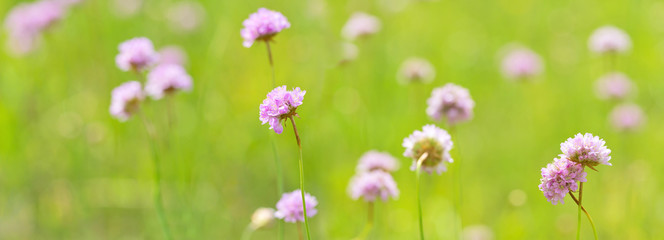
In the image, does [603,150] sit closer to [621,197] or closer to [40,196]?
[621,197]

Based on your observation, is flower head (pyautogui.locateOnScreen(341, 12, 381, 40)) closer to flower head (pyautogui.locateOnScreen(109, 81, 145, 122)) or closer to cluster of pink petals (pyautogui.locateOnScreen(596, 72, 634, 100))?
cluster of pink petals (pyautogui.locateOnScreen(596, 72, 634, 100))

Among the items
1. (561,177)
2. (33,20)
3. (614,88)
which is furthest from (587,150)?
(33,20)

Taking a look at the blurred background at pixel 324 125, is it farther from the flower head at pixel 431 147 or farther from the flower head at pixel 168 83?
the flower head at pixel 431 147

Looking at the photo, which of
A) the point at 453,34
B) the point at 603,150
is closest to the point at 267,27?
the point at 603,150

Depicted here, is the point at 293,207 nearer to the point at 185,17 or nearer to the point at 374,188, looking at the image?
the point at 374,188

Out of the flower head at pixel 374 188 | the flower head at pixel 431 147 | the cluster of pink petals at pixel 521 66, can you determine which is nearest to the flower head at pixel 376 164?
the flower head at pixel 374 188

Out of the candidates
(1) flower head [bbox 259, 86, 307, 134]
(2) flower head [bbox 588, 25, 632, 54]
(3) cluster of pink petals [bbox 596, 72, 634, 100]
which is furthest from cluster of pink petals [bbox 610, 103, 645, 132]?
(1) flower head [bbox 259, 86, 307, 134]
